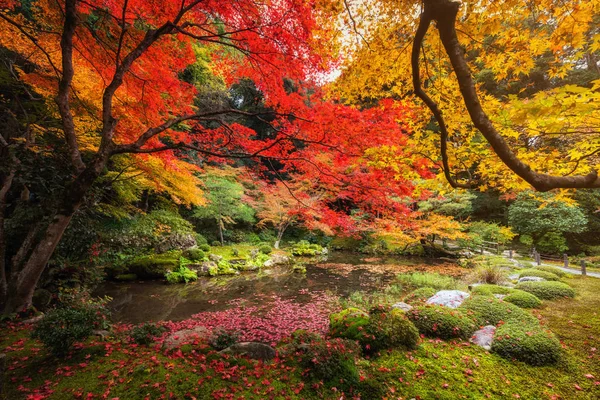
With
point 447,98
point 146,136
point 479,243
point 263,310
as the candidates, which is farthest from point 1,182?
point 479,243

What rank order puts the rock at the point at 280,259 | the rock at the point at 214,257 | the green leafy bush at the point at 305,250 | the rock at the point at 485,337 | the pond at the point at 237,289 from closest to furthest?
the rock at the point at 485,337 < the pond at the point at 237,289 < the rock at the point at 214,257 < the rock at the point at 280,259 < the green leafy bush at the point at 305,250

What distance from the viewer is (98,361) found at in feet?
11.0

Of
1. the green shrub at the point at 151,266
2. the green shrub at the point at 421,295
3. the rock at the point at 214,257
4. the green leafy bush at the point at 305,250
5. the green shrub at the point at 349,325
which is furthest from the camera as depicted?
the green leafy bush at the point at 305,250

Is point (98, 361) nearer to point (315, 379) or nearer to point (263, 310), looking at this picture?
point (315, 379)

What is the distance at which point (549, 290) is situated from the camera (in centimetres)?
655

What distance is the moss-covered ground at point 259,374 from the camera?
2.90m

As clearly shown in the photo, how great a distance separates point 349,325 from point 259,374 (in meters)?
1.95

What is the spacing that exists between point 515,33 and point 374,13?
68.8 inches

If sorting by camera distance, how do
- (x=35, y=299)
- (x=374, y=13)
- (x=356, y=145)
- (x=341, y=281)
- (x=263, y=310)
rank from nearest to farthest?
A: 1. (x=374, y=13)
2. (x=356, y=145)
3. (x=35, y=299)
4. (x=263, y=310)
5. (x=341, y=281)

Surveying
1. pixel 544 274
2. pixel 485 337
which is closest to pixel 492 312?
pixel 485 337

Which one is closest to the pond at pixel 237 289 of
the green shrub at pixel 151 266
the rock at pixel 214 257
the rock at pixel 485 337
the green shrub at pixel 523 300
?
the green shrub at pixel 151 266

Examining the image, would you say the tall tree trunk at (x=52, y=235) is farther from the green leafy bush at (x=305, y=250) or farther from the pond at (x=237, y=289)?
the green leafy bush at (x=305, y=250)

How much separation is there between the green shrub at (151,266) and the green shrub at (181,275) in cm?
33

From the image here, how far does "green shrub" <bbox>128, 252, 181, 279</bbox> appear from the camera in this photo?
10234 mm
